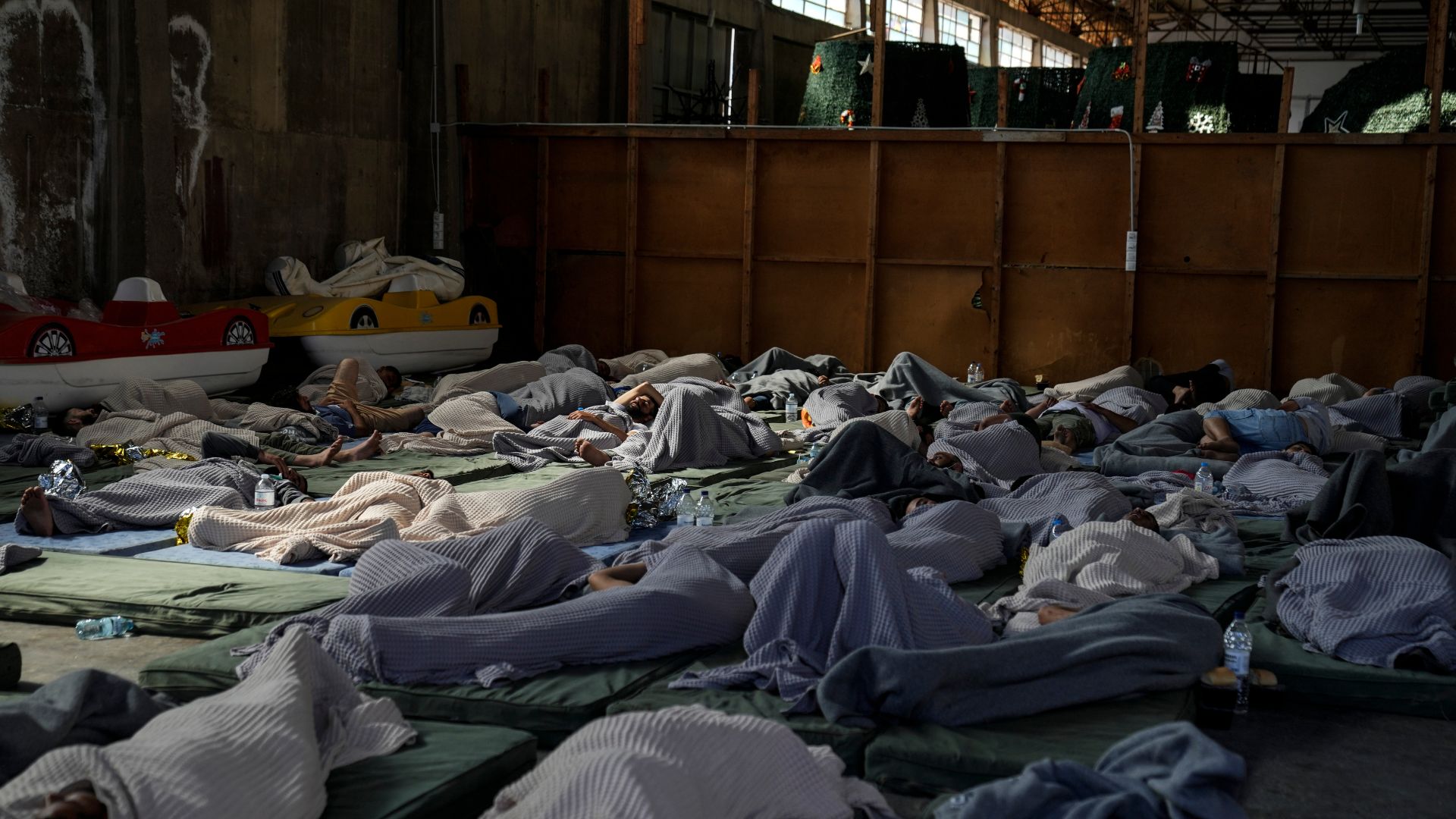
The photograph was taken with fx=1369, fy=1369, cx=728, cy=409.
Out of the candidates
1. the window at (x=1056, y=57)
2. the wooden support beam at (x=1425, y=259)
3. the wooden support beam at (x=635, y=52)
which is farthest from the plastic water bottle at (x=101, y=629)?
the window at (x=1056, y=57)

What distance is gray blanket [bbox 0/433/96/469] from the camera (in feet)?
25.4

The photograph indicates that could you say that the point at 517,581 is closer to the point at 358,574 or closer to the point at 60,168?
the point at 358,574

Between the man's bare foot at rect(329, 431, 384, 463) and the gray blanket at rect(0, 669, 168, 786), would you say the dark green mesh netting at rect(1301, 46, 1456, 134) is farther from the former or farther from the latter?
the gray blanket at rect(0, 669, 168, 786)

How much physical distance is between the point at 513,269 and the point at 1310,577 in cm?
1115

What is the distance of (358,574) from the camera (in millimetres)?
4512

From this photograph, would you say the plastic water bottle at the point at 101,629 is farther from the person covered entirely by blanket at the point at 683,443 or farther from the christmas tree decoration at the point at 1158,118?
the christmas tree decoration at the point at 1158,118

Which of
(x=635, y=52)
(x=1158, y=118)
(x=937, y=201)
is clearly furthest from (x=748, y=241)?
(x=1158, y=118)

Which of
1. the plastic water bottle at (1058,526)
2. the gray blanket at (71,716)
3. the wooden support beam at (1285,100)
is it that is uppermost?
the wooden support beam at (1285,100)

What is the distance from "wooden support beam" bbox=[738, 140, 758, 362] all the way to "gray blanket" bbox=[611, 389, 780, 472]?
17.2ft

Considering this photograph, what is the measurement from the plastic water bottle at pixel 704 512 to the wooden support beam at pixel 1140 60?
746 cm

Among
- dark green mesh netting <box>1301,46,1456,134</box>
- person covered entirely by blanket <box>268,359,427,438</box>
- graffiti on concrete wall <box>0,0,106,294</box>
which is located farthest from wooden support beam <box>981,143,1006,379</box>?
graffiti on concrete wall <box>0,0,106,294</box>

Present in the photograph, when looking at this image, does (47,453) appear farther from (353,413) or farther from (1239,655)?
(1239,655)

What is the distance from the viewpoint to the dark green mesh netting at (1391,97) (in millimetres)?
13945

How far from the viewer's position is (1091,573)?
490 centimetres
